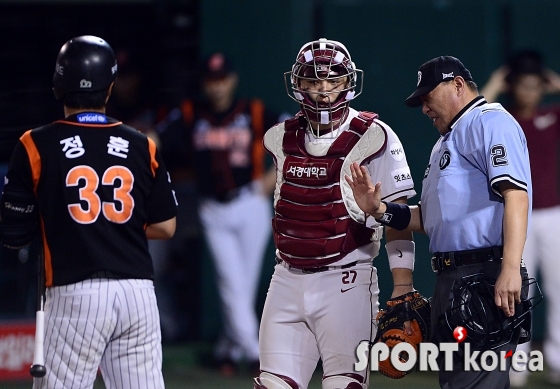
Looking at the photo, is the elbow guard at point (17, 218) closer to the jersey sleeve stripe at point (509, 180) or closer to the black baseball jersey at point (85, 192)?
the black baseball jersey at point (85, 192)

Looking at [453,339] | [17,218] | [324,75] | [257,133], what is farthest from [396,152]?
[257,133]

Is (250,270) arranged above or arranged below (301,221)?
below

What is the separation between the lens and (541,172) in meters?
7.27

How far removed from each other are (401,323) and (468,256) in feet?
1.40

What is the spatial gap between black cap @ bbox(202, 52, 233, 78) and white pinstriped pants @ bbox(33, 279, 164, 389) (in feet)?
13.0

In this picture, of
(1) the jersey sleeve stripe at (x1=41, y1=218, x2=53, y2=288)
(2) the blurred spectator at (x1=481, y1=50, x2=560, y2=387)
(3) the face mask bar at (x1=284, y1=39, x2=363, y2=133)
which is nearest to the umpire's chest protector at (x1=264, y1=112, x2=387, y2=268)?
(3) the face mask bar at (x1=284, y1=39, x2=363, y2=133)

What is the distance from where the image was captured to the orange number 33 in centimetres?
405

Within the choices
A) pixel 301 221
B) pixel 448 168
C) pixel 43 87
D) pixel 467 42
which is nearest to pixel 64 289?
pixel 301 221

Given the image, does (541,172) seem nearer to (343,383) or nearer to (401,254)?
(401,254)

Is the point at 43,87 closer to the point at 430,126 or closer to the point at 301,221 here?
the point at 430,126

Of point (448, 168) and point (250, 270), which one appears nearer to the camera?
point (448, 168)

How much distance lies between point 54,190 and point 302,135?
120 centimetres

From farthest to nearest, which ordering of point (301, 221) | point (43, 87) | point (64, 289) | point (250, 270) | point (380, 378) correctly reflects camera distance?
point (43, 87), point (250, 270), point (380, 378), point (301, 221), point (64, 289)

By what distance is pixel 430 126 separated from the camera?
7879 mm
